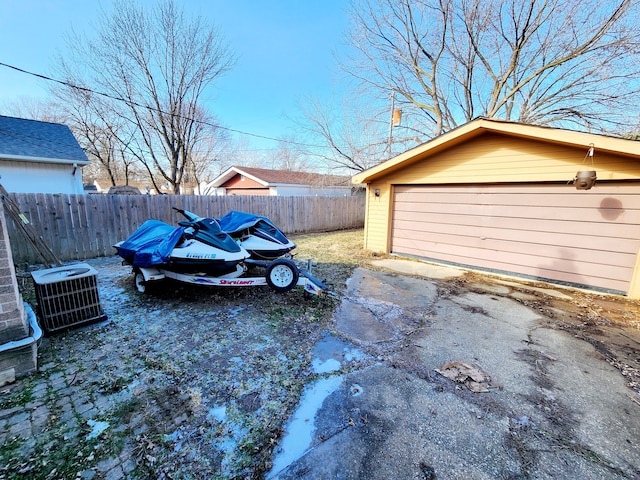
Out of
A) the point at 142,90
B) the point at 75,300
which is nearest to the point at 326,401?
the point at 75,300

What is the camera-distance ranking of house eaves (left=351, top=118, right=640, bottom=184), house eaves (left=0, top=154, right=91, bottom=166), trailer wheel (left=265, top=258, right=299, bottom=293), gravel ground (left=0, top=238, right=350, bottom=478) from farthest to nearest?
house eaves (left=0, top=154, right=91, bottom=166), house eaves (left=351, top=118, right=640, bottom=184), trailer wheel (left=265, top=258, right=299, bottom=293), gravel ground (left=0, top=238, right=350, bottom=478)

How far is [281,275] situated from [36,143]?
10.9 meters

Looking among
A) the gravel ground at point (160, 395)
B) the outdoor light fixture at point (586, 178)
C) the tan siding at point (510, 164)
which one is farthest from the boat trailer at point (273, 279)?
the outdoor light fixture at point (586, 178)

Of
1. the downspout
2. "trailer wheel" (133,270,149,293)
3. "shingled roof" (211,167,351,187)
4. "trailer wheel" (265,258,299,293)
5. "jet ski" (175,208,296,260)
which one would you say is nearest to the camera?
the downspout

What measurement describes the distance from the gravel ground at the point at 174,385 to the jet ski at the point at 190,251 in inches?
22.2

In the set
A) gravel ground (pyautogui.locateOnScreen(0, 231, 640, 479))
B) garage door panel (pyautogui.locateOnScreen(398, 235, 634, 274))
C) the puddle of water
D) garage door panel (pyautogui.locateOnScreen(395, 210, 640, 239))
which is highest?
garage door panel (pyautogui.locateOnScreen(395, 210, 640, 239))

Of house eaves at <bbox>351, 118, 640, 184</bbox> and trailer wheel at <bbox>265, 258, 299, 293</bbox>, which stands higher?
house eaves at <bbox>351, 118, 640, 184</bbox>

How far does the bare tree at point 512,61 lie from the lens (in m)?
8.05

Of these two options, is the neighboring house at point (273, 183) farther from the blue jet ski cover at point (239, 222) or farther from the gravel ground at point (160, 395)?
the gravel ground at point (160, 395)

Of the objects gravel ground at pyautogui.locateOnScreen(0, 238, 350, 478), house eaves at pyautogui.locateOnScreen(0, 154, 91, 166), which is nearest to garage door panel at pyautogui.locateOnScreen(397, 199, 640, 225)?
gravel ground at pyautogui.locateOnScreen(0, 238, 350, 478)

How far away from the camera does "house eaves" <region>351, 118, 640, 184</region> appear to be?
3.97 meters

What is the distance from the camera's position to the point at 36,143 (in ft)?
29.2

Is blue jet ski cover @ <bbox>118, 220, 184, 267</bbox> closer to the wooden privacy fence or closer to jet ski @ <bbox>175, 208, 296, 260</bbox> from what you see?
jet ski @ <bbox>175, 208, 296, 260</bbox>

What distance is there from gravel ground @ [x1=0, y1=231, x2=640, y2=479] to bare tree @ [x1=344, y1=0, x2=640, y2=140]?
8720mm
